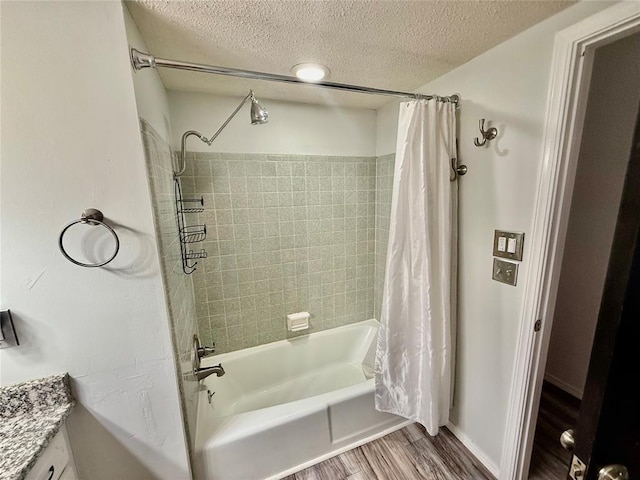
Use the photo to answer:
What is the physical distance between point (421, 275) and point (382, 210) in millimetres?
911

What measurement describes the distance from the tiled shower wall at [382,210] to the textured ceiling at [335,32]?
72 cm

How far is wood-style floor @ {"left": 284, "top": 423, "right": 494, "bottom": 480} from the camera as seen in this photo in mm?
1438

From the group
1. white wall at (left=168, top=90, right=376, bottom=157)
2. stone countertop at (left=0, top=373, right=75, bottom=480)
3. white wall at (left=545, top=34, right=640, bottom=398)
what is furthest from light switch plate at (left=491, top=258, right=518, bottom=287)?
stone countertop at (left=0, top=373, right=75, bottom=480)

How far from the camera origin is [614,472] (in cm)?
51

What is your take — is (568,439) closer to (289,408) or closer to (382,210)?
(289,408)

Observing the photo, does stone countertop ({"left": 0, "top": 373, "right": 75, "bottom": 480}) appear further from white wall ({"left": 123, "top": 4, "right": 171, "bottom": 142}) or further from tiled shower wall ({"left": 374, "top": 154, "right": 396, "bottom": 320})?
tiled shower wall ({"left": 374, "top": 154, "right": 396, "bottom": 320})

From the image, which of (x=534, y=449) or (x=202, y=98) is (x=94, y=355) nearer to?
(x=202, y=98)

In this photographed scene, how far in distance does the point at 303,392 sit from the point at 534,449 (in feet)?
5.08

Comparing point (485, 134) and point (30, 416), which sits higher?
point (485, 134)

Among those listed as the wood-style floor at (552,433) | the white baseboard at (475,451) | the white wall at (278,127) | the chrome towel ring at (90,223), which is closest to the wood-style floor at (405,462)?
the white baseboard at (475,451)

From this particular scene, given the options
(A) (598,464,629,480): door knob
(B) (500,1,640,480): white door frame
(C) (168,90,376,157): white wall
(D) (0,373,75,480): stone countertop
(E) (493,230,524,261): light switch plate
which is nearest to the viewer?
(A) (598,464,629,480): door knob

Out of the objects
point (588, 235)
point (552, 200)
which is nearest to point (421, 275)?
point (552, 200)

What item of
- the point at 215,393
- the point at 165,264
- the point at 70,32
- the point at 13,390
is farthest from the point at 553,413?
the point at 70,32

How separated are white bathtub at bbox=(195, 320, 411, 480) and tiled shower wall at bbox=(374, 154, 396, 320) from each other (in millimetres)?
509
